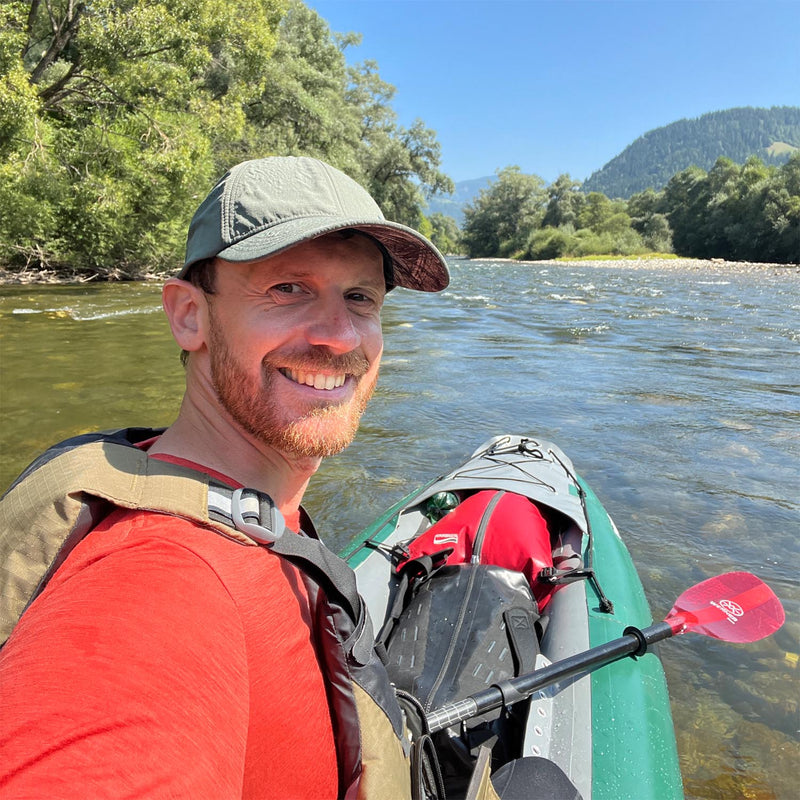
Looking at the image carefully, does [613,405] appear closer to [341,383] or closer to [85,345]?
[341,383]

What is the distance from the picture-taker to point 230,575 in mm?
846

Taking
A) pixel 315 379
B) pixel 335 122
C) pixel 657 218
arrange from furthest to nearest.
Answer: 1. pixel 657 218
2. pixel 335 122
3. pixel 315 379

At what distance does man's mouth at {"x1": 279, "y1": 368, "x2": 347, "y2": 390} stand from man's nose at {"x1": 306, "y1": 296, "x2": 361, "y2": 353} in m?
0.06

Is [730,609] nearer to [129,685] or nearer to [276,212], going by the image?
[276,212]

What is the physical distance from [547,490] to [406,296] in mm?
16025

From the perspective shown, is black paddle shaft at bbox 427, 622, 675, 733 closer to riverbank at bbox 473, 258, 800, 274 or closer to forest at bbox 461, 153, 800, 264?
riverbank at bbox 473, 258, 800, 274

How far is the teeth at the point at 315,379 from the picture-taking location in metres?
1.24

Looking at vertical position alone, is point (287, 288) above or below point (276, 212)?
below

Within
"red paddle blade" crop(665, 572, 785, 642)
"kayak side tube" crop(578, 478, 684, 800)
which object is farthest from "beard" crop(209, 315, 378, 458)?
"red paddle blade" crop(665, 572, 785, 642)

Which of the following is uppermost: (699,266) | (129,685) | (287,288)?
(699,266)

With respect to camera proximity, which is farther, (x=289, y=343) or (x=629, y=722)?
(x=629, y=722)

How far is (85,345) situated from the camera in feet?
28.5

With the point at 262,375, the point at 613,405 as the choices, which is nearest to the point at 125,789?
the point at 262,375

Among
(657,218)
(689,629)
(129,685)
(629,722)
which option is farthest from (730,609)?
(657,218)
